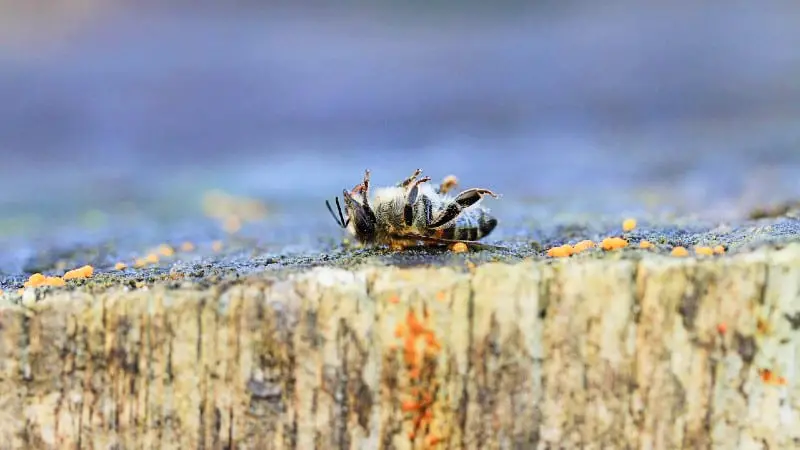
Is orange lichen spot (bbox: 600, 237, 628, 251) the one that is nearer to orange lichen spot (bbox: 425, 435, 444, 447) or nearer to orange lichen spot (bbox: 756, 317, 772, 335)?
orange lichen spot (bbox: 756, 317, 772, 335)

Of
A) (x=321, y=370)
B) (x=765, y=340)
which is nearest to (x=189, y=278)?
(x=321, y=370)

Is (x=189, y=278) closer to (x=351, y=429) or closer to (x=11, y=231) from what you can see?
(x=351, y=429)

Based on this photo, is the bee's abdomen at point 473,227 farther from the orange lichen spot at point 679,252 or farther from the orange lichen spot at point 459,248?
the orange lichen spot at point 679,252

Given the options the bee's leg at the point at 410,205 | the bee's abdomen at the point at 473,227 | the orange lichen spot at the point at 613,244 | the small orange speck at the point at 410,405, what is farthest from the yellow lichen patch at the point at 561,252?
the small orange speck at the point at 410,405

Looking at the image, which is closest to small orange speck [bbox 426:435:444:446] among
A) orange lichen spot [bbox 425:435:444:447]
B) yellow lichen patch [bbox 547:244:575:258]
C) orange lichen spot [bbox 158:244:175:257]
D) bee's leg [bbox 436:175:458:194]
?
orange lichen spot [bbox 425:435:444:447]

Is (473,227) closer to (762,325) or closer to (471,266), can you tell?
(471,266)

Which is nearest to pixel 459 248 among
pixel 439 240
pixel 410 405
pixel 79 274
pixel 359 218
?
pixel 439 240
